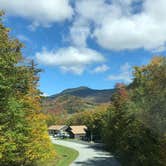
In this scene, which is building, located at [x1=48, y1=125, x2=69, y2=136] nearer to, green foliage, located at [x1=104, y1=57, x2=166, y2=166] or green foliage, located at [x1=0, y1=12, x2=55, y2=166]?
green foliage, located at [x1=104, y1=57, x2=166, y2=166]

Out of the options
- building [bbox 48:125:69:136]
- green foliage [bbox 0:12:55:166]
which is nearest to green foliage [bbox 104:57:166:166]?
green foliage [bbox 0:12:55:166]

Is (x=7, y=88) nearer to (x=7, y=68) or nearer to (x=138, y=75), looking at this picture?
(x=7, y=68)

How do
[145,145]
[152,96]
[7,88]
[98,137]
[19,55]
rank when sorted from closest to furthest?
1. [7,88]
2. [19,55]
3. [152,96]
4. [145,145]
5. [98,137]

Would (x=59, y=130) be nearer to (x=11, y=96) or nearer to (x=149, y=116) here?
(x=149, y=116)

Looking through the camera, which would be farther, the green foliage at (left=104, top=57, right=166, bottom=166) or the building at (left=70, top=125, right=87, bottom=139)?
the building at (left=70, top=125, right=87, bottom=139)

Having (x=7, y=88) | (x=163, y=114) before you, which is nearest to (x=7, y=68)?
(x=7, y=88)

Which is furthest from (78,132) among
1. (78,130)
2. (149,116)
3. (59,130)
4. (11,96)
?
(11,96)

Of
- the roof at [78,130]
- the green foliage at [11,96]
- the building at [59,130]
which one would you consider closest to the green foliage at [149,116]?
the green foliage at [11,96]

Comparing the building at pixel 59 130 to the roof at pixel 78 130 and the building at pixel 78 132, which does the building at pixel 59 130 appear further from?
the roof at pixel 78 130

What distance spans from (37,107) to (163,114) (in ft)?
44.6

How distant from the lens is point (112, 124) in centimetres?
5666

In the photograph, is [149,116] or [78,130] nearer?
[149,116]

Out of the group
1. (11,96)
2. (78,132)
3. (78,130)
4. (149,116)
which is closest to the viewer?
(11,96)

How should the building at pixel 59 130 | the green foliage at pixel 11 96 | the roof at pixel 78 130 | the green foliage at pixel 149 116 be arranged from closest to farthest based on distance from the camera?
the green foliage at pixel 11 96 < the green foliage at pixel 149 116 < the roof at pixel 78 130 < the building at pixel 59 130
